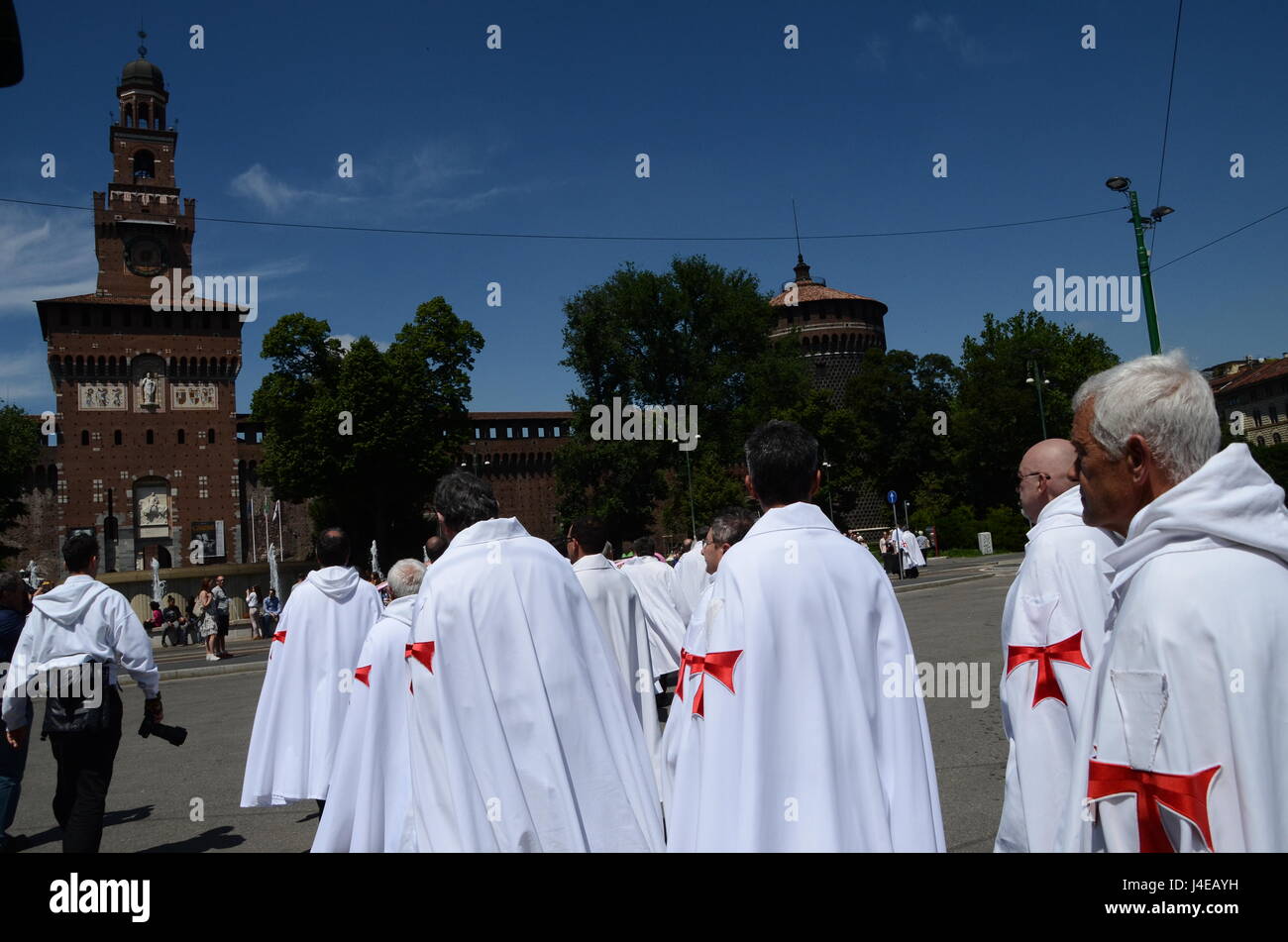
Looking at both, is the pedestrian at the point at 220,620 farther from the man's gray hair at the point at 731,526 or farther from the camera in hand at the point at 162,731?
the man's gray hair at the point at 731,526

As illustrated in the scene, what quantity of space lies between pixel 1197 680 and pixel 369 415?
47.2m

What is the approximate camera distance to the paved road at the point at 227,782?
6.43 meters

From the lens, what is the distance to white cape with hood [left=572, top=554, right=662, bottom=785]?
6.47m

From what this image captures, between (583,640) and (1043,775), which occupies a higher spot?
(583,640)

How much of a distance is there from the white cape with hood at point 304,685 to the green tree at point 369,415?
40.0m

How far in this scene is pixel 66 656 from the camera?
18.6 feet

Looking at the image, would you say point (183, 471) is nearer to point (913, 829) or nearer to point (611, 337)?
point (611, 337)

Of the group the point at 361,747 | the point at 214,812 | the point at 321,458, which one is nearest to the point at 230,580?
the point at 321,458

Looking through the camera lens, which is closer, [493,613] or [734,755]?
[734,755]

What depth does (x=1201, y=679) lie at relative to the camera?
1678 millimetres

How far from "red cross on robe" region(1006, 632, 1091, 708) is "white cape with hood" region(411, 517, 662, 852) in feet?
5.19

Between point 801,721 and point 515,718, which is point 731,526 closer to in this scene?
point 515,718
